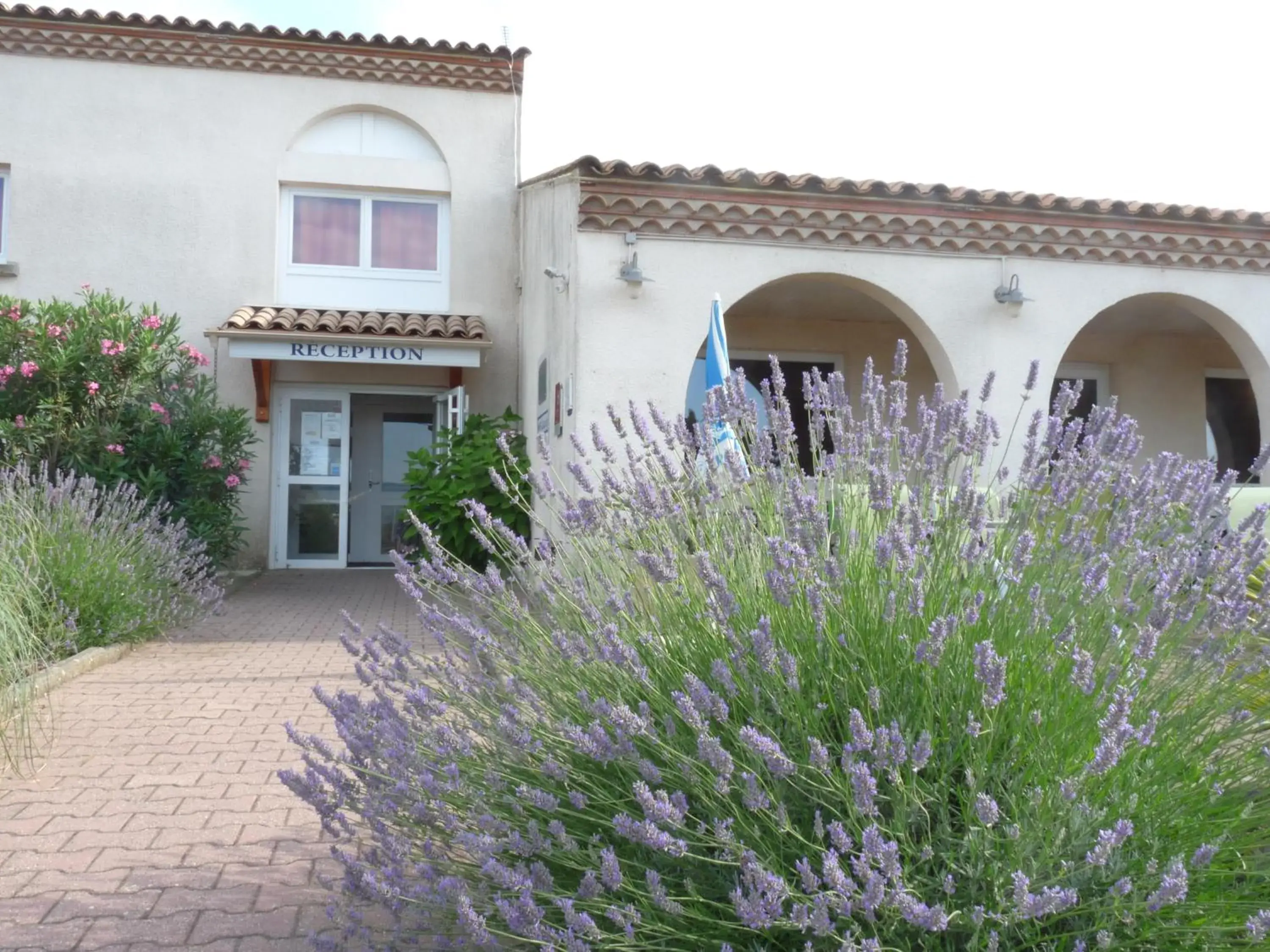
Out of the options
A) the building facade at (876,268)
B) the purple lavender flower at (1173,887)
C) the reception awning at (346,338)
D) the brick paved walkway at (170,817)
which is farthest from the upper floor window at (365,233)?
the purple lavender flower at (1173,887)

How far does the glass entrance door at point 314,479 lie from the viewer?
13.0 meters

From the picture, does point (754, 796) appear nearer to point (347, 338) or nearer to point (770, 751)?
point (770, 751)

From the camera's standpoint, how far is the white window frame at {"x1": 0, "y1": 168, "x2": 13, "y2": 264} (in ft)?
39.9

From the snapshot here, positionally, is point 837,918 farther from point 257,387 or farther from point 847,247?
point 257,387

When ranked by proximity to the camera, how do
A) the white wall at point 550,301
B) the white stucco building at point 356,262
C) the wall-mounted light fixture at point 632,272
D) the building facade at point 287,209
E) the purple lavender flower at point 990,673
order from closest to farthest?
the purple lavender flower at point 990,673 → the wall-mounted light fixture at point 632,272 → the white wall at point 550,301 → the white stucco building at point 356,262 → the building facade at point 287,209

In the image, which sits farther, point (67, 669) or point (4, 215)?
point (4, 215)

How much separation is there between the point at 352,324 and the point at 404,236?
196cm

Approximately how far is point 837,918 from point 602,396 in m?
6.56

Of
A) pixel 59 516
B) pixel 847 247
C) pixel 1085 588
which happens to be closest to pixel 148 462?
pixel 59 516

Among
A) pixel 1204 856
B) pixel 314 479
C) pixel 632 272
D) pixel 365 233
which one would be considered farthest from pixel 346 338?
pixel 1204 856

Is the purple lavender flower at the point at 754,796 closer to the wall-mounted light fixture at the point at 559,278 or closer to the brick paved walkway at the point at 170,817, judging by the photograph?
the brick paved walkway at the point at 170,817

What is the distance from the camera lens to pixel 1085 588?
2197mm

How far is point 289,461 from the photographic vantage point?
12945mm

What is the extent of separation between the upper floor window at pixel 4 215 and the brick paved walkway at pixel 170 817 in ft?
25.8
